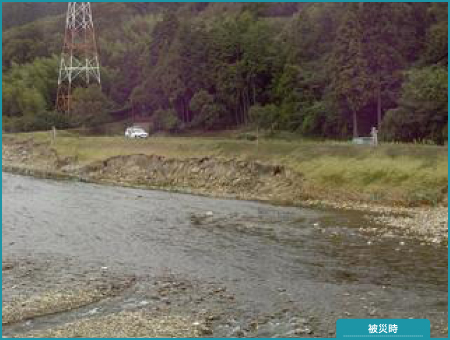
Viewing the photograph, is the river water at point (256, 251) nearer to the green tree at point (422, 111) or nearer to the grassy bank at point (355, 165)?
the grassy bank at point (355, 165)

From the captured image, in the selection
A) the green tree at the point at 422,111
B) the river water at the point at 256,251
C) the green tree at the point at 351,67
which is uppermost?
the green tree at the point at 351,67

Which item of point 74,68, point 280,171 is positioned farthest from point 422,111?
point 74,68

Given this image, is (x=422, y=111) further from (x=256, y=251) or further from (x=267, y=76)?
(x=256, y=251)

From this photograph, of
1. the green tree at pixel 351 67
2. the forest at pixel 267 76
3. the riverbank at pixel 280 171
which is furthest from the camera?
the green tree at pixel 351 67

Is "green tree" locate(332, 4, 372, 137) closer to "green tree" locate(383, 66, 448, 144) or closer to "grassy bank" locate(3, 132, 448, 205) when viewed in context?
"green tree" locate(383, 66, 448, 144)

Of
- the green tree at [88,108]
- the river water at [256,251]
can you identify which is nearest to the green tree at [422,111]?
the river water at [256,251]

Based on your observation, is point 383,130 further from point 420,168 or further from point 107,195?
point 107,195

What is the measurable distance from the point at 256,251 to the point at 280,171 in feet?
46.9

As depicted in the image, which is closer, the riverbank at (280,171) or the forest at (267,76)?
the riverbank at (280,171)

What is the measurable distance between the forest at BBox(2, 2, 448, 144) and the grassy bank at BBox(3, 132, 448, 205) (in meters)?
6.96

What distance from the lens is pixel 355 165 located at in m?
30.0

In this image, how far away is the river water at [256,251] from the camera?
1355 centimetres

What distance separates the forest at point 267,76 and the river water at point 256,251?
15675mm

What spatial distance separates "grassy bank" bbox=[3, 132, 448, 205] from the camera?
26766mm
